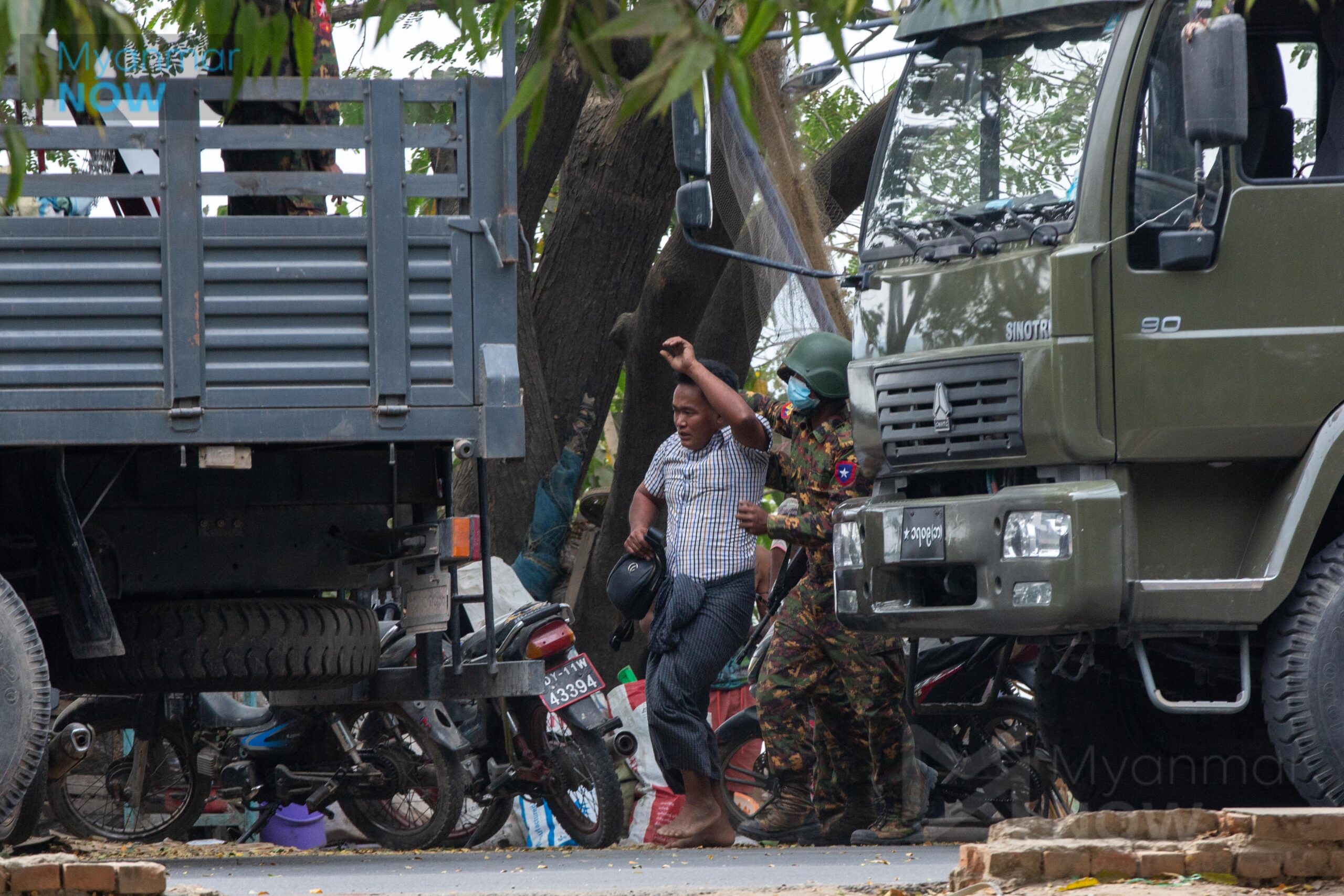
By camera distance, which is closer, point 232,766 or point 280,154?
point 280,154

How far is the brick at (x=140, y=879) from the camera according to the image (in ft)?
13.5

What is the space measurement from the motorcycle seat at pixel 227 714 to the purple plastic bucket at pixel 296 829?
25.2 inches

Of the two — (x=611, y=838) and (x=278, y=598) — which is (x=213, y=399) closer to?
(x=278, y=598)

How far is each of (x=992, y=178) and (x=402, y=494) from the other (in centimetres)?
247

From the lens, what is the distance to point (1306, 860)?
4500mm

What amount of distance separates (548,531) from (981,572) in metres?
4.55

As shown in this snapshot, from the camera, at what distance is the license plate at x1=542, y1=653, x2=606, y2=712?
7480 millimetres

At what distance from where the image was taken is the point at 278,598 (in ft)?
22.2

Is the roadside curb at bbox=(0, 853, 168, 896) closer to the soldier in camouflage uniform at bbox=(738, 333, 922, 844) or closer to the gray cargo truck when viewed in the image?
the gray cargo truck

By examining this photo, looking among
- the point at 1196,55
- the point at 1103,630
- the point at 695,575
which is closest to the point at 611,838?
the point at 695,575

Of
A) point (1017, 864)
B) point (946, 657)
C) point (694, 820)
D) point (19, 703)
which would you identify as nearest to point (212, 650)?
point (19, 703)

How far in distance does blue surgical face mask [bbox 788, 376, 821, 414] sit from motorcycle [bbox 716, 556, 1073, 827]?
0.76 meters

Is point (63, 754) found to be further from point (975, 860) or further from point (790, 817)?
point (975, 860)

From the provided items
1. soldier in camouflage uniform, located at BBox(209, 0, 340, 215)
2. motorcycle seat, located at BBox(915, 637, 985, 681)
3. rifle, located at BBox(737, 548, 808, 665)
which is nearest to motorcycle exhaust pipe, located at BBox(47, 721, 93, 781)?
soldier in camouflage uniform, located at BBox(209, 0, 340, 215)
